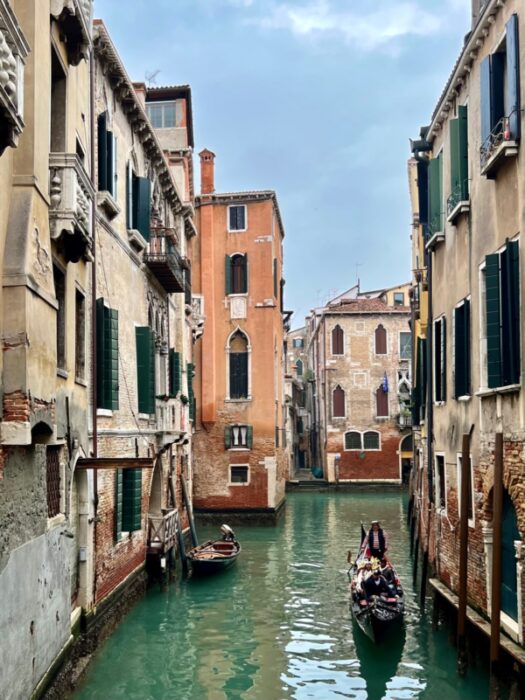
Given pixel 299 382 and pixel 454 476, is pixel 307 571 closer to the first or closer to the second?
pixel 454 476

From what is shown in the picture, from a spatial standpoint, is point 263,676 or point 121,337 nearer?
point 263,676

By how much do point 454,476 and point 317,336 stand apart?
107 ft

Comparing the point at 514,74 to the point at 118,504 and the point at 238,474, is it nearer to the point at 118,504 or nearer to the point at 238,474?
the point at 118,504

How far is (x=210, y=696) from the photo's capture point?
9484 mm

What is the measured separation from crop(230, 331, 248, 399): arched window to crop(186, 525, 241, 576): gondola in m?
8.29

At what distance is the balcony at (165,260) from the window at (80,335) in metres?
4.44

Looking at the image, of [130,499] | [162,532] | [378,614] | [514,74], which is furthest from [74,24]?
[162,532]

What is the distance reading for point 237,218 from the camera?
85.0 feet

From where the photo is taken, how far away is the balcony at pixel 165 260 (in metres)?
14.9

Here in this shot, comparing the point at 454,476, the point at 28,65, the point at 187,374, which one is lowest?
the point at 454,476

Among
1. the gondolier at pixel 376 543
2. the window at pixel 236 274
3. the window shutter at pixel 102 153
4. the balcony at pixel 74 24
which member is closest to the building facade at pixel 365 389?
the window at pixel 236 274

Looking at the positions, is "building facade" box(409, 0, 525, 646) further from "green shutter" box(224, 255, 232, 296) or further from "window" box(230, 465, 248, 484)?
"green shutter" box(224, 255, 232, 296)

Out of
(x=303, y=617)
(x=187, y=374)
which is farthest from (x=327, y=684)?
(x=187, y=374)

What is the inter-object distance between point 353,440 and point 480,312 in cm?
2971
